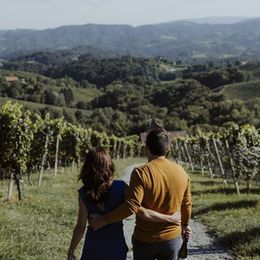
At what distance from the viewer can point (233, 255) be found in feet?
33.4

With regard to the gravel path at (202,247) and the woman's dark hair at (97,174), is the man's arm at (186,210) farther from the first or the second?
the gravel path at (202,247)

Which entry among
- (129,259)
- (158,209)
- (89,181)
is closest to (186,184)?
(158,209)

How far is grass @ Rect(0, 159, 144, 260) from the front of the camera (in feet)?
29.9

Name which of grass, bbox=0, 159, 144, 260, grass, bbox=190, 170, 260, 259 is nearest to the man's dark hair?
grass, bbox=0, 159, 144, 260

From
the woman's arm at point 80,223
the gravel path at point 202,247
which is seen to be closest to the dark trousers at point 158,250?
the woman's arm at point 80,223

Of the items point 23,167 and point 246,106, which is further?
point 246,106

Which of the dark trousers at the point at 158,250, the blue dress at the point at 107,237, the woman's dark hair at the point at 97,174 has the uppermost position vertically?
the woman's dark hair at the point at 97,174

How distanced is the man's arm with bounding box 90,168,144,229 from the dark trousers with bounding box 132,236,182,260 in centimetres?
43

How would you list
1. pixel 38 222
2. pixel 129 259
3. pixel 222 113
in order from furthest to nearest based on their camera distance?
pixel 222 113 → pixel 38 222 → pixel 129 259

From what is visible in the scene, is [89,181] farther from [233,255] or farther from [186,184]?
[233,255]

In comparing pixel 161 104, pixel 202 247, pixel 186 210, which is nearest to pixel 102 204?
pixel 186 210

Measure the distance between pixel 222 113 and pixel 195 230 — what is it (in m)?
115

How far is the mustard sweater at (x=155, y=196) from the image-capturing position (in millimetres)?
5227

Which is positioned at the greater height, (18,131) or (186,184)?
(186,184)
